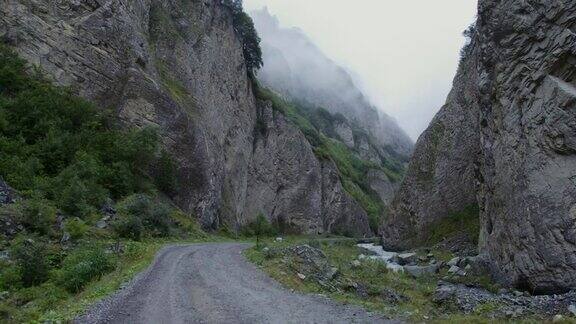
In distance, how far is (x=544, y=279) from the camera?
1727 cm

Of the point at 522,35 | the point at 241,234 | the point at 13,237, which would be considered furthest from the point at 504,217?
the point at 241,234

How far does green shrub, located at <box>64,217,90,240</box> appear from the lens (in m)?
22.5

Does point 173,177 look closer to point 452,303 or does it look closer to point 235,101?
point 235,101

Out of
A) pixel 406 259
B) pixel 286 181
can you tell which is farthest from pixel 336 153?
pixel 406 259

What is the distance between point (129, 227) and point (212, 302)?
16.3 m

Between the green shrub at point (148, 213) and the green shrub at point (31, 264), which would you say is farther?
the green shrub at point (148, 213)

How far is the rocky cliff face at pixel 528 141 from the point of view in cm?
1730

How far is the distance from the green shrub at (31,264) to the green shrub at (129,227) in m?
9.34

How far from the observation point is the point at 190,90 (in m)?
52.2

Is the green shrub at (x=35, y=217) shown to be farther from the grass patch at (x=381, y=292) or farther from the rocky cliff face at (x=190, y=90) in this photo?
the rocky cliff face at (x=190, y=90)

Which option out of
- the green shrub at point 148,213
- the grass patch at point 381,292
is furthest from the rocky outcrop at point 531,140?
the green shrub at point 148,213

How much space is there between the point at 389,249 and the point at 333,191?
36.6m

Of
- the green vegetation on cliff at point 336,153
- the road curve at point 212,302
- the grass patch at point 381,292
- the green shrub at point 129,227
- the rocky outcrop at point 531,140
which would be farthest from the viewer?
the green vegetation on cliff at point 336,153

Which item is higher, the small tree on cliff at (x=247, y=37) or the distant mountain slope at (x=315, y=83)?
the distant mountain slope at (x=315, y=83)
